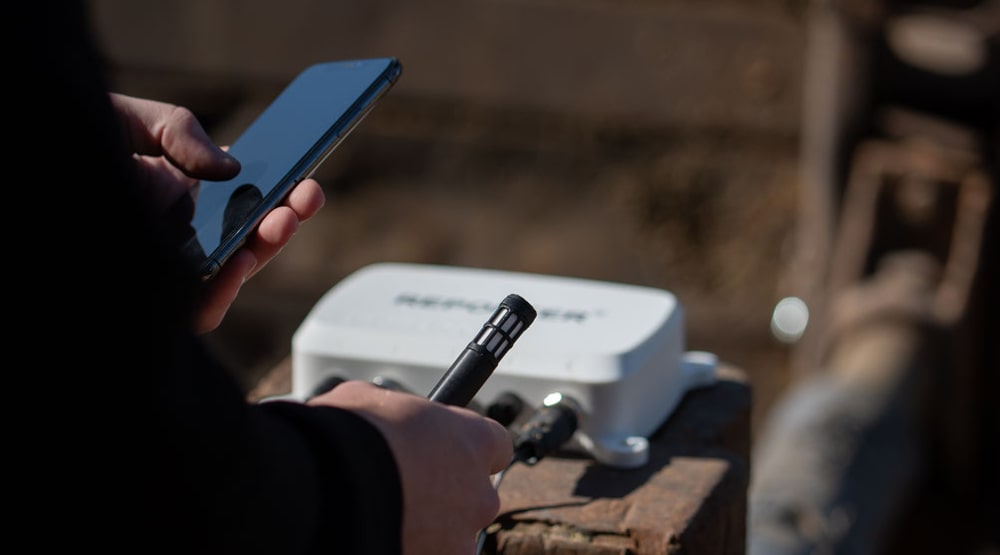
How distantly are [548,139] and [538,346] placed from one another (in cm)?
293

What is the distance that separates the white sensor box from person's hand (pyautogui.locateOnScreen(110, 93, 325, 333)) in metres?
0.20

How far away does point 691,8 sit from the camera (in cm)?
384

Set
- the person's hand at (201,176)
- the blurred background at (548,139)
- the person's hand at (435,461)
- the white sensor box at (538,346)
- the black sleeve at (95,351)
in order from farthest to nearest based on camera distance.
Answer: the blurred background at (548,139), the white sensor box at (538,346), the person's hand at (201,176), the person's hand at (435,461), the black sleeve at (95,351)

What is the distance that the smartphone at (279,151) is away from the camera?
3.18ft

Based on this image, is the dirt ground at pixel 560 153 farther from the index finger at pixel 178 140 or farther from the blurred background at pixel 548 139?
the index finger at pixel 178 140

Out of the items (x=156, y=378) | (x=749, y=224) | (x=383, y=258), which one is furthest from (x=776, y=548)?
(x=383, y=258)

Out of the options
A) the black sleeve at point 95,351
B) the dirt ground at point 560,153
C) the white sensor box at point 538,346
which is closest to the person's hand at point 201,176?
the white sensor box at point 538,346

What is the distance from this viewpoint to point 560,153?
4.02m

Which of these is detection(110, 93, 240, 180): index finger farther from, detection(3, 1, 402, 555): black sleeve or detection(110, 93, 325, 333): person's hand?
detection(3, 1, 402, 555): black sleeve

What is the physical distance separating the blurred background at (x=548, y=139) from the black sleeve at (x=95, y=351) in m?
2.78

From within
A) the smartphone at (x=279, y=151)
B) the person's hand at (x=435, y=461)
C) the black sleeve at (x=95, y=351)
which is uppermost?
the black sleeve at (x=95, y=351)

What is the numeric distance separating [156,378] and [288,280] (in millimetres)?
3718

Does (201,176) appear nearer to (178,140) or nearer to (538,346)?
(178,140)

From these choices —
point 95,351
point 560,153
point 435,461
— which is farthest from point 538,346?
point 560,153
